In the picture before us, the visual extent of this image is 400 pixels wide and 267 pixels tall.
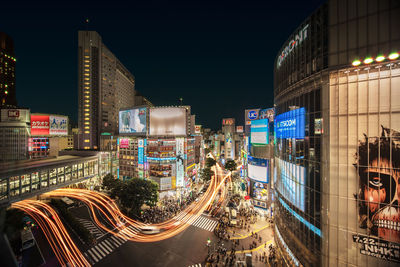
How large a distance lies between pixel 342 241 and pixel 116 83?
330 ft

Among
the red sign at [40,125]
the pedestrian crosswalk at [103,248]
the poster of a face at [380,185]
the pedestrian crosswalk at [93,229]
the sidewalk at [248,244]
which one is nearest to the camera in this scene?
the poster of a face at [380,185]

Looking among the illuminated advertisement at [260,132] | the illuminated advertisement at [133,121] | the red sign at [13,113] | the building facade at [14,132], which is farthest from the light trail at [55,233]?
the illuminated advertisement at [260,132]

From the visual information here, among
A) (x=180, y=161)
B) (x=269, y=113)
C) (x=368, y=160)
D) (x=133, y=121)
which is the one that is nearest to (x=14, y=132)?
(x=133, y=121)

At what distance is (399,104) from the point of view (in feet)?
31.1

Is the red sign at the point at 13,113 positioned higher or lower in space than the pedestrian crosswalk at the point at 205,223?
higher

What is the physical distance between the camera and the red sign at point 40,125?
42841mm

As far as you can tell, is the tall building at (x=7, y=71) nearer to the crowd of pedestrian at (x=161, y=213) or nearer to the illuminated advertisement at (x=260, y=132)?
the crowd of pedestrian at (x=161, y=213)

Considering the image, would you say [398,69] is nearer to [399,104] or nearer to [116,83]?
[399,104]

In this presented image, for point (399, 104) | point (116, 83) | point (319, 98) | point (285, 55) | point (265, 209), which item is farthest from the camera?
point (116, 83)

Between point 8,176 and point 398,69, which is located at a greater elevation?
point 398,69

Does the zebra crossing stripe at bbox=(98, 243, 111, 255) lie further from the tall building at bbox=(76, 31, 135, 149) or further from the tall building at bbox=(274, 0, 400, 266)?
the tall building at bbox=(76, 31, 135, 149)

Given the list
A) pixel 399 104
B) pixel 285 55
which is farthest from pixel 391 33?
pixel 285 55

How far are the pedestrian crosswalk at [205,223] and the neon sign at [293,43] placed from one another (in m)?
26.1

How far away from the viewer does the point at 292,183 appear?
15.5m
